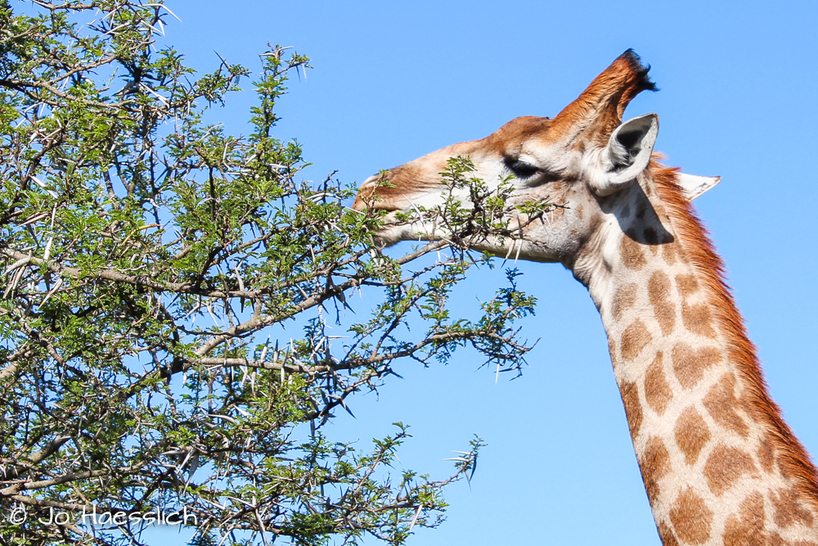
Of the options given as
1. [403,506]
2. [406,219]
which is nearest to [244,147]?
[406,219]

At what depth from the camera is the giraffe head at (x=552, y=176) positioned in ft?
17.1

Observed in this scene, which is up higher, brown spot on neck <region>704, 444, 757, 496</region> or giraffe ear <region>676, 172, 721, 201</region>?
giraffe ear <region>676, 172, 721, 201</region>

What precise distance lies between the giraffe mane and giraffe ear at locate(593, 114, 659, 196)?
37 cm

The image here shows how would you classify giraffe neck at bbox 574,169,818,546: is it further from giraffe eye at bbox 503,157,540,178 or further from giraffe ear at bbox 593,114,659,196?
giraffe eye at bbox 503,157,540,178

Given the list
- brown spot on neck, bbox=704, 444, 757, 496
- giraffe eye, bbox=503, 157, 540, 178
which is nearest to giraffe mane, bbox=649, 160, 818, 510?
brown spot on neck, bbox=704, 444, 757, 496

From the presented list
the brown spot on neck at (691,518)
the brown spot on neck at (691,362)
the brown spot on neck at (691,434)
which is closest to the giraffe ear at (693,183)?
the brown spot on neck at (691,362)

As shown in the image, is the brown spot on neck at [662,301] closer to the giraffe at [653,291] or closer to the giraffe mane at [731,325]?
the giraffe at [653,291]

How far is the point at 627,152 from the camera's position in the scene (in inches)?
197

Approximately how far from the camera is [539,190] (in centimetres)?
546

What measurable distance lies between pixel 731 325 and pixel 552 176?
1.38 meters

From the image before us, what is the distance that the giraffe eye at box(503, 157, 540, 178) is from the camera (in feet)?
17.9

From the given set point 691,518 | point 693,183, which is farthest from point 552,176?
point 691,518

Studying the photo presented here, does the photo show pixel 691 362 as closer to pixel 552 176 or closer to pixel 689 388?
pixel 689 388

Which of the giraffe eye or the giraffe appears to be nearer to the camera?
the giraffe
